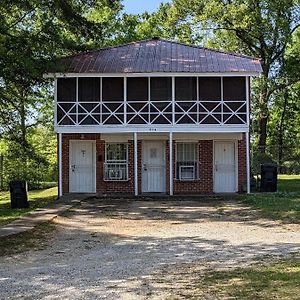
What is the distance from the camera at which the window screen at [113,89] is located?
2247 centimetres

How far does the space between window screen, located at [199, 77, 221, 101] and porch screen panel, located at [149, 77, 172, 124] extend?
129 cm

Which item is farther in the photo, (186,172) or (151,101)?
(186,172)

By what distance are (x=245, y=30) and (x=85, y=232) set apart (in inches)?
1005

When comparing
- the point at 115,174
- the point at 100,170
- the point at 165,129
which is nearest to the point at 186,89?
the point at 165,129

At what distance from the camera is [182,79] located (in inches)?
876

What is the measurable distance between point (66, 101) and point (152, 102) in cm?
356

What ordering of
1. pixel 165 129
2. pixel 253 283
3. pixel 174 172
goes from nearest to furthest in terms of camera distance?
pixel 253 283 < pixel 165 129 < pixel 174 172

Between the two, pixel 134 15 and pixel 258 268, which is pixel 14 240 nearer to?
pixel 258 268

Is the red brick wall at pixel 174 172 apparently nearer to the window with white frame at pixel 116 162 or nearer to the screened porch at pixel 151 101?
the window with white frame at pixel 116 162

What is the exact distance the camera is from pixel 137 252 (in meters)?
9.83

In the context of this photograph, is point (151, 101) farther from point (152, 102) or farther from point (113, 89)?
point (113, 89)

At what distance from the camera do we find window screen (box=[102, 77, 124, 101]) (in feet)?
73.7

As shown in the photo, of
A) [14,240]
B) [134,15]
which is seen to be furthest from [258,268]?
[134,15]

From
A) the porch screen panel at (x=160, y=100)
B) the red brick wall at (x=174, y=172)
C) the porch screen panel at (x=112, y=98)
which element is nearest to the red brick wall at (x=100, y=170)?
the red brick wall at (x=174, y=172)
